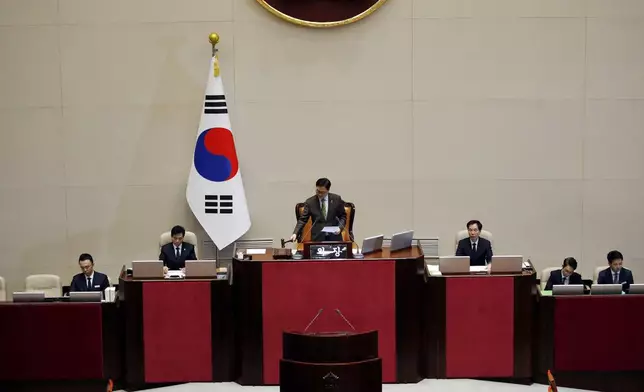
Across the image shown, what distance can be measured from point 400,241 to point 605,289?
1.67 meters

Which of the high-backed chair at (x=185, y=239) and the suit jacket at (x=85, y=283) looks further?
the high-backed chair at (x=185, y=239)

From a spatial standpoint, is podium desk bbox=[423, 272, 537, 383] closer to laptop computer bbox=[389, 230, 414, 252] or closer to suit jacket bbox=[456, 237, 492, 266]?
laptop computer bbox=[389, 230, 414, 252]

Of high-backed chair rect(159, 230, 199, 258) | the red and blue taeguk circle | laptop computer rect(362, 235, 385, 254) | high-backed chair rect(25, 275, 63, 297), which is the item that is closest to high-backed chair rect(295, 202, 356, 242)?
laptop computer rect(362, 235, 385, 254)

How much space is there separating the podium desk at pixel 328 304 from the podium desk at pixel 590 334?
3.39 feet

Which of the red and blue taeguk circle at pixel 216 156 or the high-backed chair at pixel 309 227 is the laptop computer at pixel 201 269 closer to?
the high-backed chair at pixel 309 227

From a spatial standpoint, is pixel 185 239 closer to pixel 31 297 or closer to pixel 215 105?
pixel 215 105

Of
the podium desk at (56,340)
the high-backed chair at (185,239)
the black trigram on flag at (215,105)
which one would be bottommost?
the podium desk at (56,340)

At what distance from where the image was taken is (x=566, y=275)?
330 inches

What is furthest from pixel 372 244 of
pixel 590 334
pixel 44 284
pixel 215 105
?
pixel 44 284

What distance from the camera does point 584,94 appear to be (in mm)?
10117

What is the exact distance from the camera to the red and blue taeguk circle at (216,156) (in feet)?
32.3

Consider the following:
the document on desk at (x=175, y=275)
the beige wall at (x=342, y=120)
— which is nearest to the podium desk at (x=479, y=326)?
the document on desk at (x=175, y=275)

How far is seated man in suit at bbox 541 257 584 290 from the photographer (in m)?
8.31

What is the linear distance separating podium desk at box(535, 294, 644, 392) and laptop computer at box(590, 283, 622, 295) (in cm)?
7
